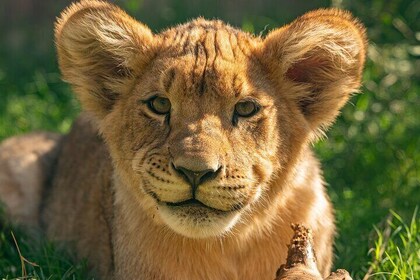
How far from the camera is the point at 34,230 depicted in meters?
5.62

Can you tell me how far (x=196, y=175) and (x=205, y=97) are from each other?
421mm

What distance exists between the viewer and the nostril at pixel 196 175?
3406 mm

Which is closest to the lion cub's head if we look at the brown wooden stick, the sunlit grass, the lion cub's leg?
the brown wooden stick

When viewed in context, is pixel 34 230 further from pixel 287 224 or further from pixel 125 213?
pixel 287 224

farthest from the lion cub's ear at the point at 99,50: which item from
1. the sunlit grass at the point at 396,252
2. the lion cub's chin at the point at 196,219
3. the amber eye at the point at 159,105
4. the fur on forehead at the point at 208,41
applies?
the sunlit grass at the point at 396,252

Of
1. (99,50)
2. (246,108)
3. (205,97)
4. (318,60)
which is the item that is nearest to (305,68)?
(318,60)

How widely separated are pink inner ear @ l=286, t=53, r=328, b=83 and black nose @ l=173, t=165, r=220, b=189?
0.84 metres

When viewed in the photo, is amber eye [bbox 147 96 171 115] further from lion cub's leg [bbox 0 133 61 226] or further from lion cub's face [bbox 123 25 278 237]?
lion cub's leg [bbox 0 133 61 226]

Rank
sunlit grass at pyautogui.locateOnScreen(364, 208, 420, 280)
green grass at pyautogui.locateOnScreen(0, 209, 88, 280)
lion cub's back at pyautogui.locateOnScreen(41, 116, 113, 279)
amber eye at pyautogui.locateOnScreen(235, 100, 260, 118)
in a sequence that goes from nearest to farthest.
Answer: amber eye at pyautogui.locateOnScreen(235, 100, 260, 118) < sunlit grass at pyautogui.locateOnScreen(364, 208, 420, 280) < green grass at pyautogui.locateOnScreen(0, 209, 88, 280) < lion cub's back at pyautogui.locateOnScreen(41, 116, 113, 279)

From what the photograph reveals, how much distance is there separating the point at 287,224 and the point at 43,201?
227 cm

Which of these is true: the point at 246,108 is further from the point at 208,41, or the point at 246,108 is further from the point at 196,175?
the point at 196,175

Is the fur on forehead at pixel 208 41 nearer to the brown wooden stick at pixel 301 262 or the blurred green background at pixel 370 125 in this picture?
the blurred green background at pixel 370 125

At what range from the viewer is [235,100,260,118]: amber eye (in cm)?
375

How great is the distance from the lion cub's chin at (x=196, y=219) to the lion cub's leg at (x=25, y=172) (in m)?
2.31
